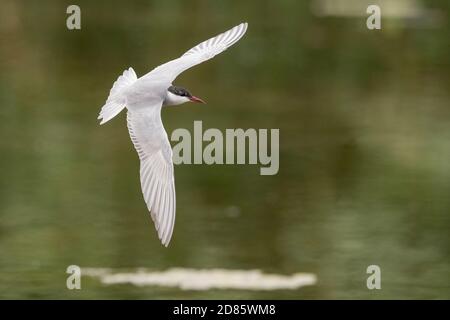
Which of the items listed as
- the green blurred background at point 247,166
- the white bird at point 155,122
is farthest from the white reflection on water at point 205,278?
the white bird at point 155,122

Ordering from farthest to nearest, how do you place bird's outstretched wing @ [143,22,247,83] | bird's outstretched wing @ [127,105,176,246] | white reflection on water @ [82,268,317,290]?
white reflection on water @ [82,268,317,290]
bird's outstretched wing @ [143,22,247,83]
bird's outstretched wing @ [127,105,176,246]

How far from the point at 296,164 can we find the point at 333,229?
323mm

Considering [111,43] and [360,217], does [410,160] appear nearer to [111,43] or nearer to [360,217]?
[360,217]

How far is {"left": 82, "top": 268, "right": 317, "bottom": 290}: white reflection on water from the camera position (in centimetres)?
270

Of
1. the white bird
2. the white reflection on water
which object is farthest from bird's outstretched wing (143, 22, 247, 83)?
the white reflection on water

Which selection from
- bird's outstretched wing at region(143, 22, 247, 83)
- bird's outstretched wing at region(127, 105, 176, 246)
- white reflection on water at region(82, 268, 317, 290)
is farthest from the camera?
white reflection on water at region(82, 268, 317, 290)

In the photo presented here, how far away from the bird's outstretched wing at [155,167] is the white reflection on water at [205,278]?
0.50m

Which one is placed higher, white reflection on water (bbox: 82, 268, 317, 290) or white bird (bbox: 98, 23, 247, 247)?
white bird (bbox: 98, 23, 247, 247)

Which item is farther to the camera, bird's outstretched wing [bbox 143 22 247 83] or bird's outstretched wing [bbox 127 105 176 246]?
bird's outstretched wing [bbox 143 22 247 83]

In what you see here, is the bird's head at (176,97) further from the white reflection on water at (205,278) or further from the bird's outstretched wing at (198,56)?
the white reflection on water at (205,278)

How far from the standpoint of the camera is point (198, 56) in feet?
7.48

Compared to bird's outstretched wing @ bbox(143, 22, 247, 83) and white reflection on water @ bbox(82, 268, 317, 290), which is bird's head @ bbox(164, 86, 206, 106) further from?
white reflection on water @ bbox(82, 268, 317, 290)

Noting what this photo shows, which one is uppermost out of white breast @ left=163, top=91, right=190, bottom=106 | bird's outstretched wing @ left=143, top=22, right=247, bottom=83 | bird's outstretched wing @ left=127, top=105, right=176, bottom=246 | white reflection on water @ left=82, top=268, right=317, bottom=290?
bird's outstretched wing @ left=143, top=22, right=247, bottom=83

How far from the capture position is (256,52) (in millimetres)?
3859
